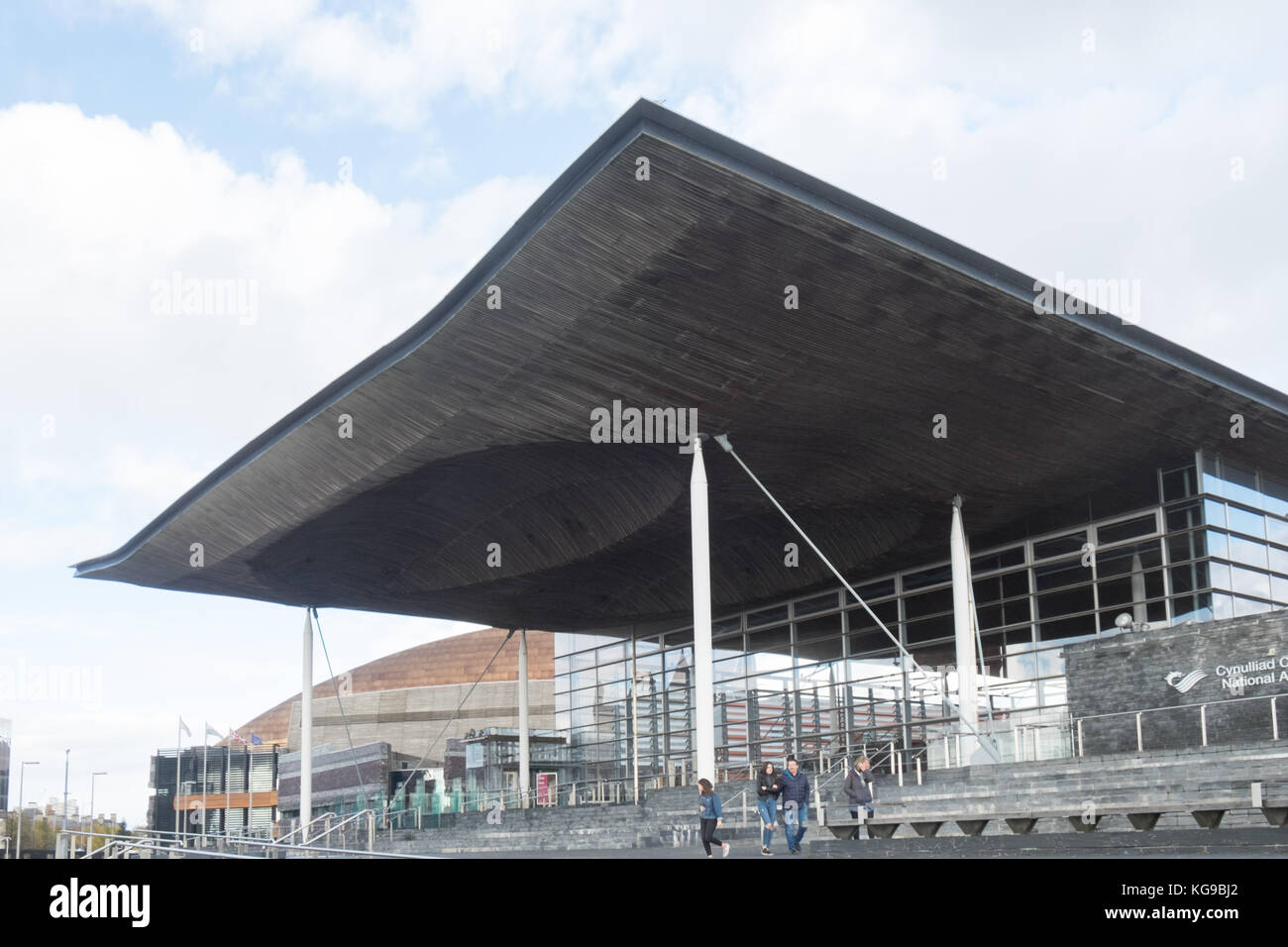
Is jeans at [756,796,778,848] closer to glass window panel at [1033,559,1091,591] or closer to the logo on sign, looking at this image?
the logo on sign

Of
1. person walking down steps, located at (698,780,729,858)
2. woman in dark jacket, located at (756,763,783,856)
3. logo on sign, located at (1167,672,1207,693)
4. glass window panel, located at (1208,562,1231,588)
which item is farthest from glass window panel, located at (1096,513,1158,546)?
person walking down steps, located at (698,780,729,858)

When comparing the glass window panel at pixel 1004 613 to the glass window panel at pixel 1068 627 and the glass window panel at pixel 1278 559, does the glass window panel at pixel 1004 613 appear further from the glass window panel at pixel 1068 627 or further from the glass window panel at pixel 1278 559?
the glass window panel at pixel 1278 559

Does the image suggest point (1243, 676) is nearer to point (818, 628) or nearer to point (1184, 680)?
point (1184, 680)

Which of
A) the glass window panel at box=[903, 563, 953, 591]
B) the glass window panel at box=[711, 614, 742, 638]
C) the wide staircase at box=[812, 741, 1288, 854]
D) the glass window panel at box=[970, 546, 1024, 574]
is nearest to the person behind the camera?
the wide staircase at box=[812, 741, 1288, 854]

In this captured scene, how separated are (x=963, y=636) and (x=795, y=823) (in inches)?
494

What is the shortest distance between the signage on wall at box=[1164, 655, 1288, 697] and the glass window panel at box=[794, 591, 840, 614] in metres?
16.0

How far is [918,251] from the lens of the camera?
1930 centimetres

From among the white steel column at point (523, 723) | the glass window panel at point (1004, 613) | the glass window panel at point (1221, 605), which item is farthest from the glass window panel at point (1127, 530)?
the white steel column at point (523, 723)

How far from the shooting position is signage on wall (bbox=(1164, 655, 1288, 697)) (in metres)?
20.7

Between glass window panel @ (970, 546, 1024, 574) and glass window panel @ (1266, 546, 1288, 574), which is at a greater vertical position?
glass window panel @ (970, 546, 1024, 574)

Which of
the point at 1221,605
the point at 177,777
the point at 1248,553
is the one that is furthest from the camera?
the point at 177,777

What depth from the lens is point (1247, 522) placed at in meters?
28.4

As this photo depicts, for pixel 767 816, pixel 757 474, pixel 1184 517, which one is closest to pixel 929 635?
pixel 1184 517
